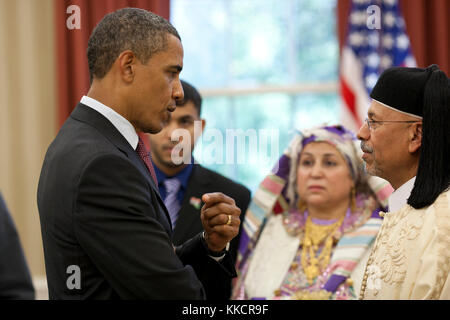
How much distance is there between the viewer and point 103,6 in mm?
3363

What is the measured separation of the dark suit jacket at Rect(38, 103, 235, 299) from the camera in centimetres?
130

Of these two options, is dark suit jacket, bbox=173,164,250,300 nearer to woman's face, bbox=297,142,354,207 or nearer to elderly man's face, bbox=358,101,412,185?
woman's face, bbox=297,142,354,207

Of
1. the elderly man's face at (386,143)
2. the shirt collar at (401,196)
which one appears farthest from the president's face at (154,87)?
the shirt collar at (401,196)

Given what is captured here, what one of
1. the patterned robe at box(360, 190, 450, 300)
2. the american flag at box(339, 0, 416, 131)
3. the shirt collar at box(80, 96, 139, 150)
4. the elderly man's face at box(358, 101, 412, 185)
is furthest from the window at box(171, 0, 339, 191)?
the shirt collar at box(80, 96, 139, 150)

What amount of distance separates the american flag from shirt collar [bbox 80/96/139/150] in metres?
2.54

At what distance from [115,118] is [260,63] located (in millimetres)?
2920

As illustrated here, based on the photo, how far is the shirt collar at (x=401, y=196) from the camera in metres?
1.74

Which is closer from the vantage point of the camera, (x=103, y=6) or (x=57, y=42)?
(x=103, y=6)

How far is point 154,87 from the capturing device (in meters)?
1.52

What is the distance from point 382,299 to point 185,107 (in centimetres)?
175

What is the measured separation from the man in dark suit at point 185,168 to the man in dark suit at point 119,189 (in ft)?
4.08

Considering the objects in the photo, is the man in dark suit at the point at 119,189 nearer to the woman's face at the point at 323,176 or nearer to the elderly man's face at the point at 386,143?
the elderly man's face at the point at 386,143
